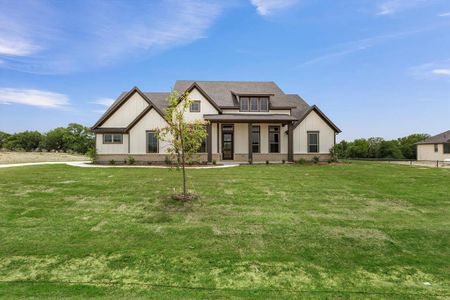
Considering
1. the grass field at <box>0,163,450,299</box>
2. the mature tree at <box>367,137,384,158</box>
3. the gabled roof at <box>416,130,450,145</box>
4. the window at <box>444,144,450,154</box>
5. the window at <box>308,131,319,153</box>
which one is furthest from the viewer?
the mature tree at <box>367,137,384,158</box>

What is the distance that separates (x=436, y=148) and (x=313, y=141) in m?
23.0

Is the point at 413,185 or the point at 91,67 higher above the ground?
the point at 91,67

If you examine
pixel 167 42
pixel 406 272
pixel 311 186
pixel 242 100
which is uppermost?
pixel 167 42

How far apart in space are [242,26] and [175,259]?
17.8m

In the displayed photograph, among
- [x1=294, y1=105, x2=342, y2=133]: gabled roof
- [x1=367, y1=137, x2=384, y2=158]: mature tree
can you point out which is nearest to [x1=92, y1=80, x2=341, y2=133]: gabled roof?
[x1=294, y1=105, x2=342, y2=133]: gabled roof

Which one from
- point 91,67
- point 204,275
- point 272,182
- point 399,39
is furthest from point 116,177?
point 399,39

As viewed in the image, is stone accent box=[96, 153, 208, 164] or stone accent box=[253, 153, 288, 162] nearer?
stone accent box=[96, 153, 208, 164]

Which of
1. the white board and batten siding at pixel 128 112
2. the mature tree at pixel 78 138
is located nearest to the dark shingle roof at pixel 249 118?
the white board and batten siding at pixel 128 112

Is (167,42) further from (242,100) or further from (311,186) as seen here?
(311,186)

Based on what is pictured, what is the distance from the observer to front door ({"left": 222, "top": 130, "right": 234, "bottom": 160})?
2431 cm

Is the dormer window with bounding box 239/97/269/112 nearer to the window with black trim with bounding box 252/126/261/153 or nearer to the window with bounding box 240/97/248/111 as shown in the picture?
the window with bounding box 240/97/248/111

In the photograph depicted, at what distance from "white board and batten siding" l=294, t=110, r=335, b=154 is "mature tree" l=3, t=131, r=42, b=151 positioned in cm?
8967

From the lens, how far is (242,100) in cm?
2495

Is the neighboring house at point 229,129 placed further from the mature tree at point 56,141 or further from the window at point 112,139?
the mature tree at point 56,141
